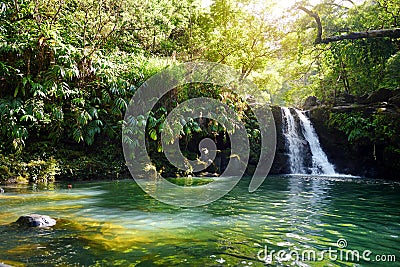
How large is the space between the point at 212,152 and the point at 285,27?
7.64 meters

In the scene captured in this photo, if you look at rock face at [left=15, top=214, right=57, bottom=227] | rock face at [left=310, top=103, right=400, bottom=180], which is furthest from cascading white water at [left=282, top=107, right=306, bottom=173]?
rock face at [left=15, top=214, right=57, bottom=227]

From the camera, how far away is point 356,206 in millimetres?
6438

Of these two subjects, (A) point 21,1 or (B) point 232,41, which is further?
(B) point 232,41

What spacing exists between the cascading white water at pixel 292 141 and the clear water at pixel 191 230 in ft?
26.6

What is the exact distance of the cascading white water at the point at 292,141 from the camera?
15.5 metres

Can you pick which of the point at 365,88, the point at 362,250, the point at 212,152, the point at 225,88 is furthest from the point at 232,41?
the point at 362,250

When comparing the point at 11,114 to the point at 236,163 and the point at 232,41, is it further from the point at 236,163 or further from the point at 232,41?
the point at 232,41

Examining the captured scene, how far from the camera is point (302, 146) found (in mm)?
16141

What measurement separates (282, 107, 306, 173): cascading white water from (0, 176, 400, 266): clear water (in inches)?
320

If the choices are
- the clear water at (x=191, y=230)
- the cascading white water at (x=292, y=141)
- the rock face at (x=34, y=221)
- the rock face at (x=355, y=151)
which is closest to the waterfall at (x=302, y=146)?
the cascading white water at (x=292, y=141)

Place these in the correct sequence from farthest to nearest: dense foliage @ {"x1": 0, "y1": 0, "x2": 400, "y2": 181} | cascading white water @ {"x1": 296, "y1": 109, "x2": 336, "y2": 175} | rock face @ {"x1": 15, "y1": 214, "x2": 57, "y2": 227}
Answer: cascading white water @ {"x1": 296, "y1": 109, "x2": 336, "y2": 175} → dense foliage @ {"x1": 0, "y1": 0, "x2": 400, "y2": 181} → rock face @ {"x1": 15, "y1": 214, "x2": 57, "y2": 227}

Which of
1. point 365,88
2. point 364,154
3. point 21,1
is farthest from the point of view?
point 365,88

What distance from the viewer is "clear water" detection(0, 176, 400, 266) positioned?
3344 mm

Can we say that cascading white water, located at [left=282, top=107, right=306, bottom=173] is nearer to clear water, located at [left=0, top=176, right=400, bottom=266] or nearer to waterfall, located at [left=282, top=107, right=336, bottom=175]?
waterfall, located at [left=282, top=107, right=336, bottom=175]
